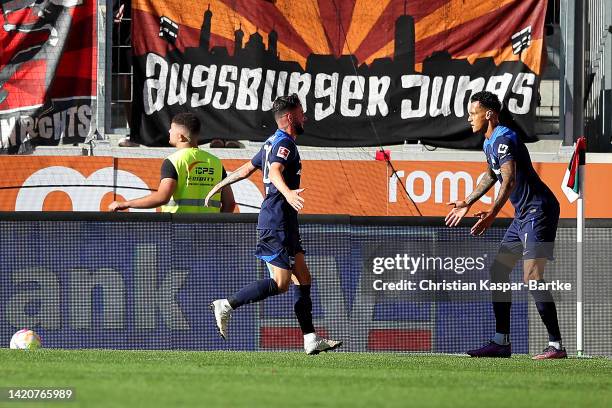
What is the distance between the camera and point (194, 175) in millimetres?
10773

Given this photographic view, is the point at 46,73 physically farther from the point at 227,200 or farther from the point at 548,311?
the point at 548,311

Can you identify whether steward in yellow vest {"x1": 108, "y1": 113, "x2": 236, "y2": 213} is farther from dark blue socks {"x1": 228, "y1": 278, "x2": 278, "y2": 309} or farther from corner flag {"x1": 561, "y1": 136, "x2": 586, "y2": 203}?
corner flag {"x1": 561, "y1": 136, "x2": 586, "y2": 203}

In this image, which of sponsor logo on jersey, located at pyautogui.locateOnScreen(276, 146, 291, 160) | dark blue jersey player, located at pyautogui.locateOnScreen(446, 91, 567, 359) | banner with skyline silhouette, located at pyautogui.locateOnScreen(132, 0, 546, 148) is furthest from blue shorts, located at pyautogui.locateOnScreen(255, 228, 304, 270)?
banner with skyline silhouette, located at pyautogui.locateOnScreen(132, 0, 546, 148)

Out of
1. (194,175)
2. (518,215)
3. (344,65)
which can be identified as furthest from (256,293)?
(344,65)

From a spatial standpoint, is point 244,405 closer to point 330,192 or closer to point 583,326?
point 583,326

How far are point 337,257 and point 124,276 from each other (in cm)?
190

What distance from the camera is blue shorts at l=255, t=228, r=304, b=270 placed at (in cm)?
964

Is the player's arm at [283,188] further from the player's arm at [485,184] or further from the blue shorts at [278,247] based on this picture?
the player's arm at [485,184]

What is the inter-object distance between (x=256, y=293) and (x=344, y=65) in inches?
333

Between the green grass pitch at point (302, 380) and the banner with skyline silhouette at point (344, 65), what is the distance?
7766 millimetres

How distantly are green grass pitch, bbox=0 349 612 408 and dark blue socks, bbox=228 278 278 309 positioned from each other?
0.43m

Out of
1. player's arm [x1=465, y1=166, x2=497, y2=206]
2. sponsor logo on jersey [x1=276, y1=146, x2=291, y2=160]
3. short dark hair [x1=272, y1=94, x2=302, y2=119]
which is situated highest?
short dark hair [x1=272, y1=94, x2=302, y2=119]

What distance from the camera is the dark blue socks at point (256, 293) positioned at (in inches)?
380

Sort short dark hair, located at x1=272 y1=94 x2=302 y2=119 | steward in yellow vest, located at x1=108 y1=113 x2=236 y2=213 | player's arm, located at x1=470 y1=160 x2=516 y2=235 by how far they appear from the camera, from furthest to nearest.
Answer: steward in yellow vest, located at x1=108 y1=113 x2=236 y2=213 → player's arm, located at x1=470 y1=160 x2=516 y2=235 → short dark hair, located at x1=272 y1=94 x2=302 y2=119
